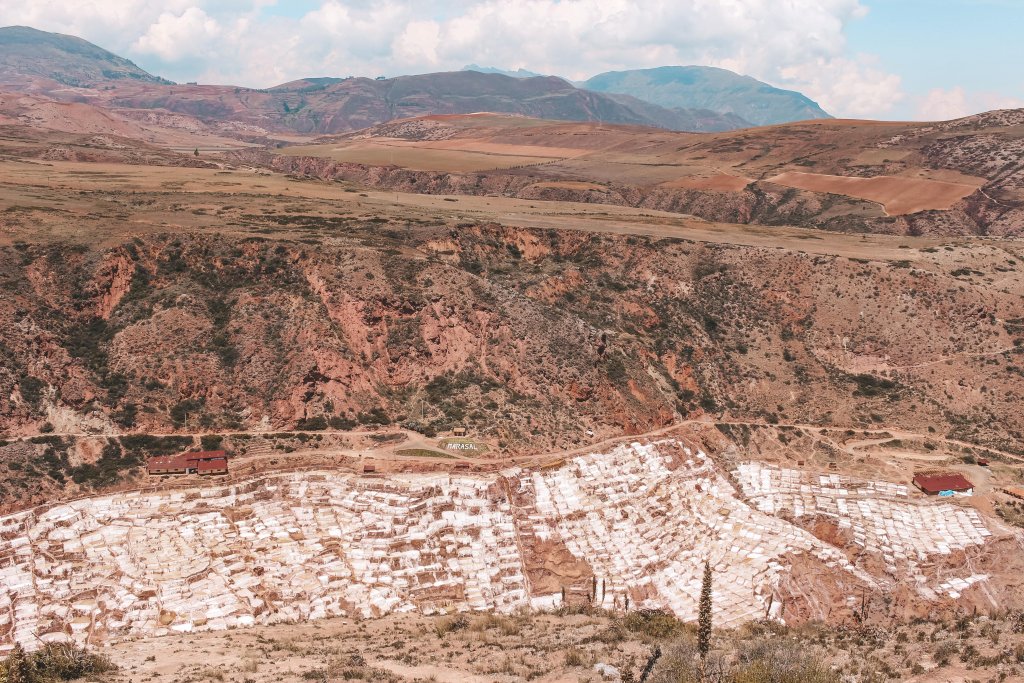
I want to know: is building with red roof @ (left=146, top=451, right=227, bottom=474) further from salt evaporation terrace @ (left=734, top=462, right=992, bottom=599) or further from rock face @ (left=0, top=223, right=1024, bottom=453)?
salt evaporation terrace @ (left=734, top=462, right=992, bottom=599)

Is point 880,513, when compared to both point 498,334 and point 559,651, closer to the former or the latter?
point 559,651

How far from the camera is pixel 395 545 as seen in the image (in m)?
45.2

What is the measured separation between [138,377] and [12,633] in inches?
811

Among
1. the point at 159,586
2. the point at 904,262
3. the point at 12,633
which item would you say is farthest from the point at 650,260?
the point at 12,633

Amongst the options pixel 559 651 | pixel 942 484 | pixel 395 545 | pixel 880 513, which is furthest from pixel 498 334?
pixel 942 484

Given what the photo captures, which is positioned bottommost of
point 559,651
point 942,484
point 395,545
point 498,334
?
point 559,651

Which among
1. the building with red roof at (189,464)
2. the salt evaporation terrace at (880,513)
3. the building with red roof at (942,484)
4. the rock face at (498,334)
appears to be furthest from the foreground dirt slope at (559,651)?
the rock face at (498,334)

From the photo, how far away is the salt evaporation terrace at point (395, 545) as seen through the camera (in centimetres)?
3991

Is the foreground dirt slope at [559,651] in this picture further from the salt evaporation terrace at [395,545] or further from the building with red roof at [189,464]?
the building with red roof at [189,464]

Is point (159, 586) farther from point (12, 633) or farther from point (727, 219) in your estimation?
point (727, 219)

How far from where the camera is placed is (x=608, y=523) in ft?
160

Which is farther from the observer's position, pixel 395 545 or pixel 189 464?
pixel 189 464

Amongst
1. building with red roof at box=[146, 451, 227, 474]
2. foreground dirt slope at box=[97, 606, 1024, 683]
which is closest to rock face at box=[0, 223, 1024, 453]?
building with red roof at box=[146, 451, 227, 474]

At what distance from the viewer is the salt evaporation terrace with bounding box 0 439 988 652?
39906mm
